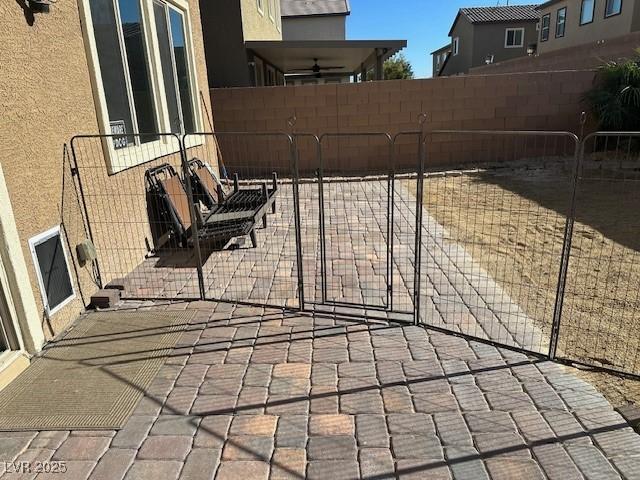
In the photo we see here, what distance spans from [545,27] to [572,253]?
27.3m

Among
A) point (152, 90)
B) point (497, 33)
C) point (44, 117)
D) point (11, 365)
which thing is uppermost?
point (497, 33)

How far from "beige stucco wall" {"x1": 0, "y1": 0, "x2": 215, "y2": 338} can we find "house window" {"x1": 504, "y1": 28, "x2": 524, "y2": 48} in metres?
35.2

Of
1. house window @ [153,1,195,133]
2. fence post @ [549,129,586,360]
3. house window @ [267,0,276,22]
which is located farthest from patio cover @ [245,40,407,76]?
fence post @ [549,129,586,360]

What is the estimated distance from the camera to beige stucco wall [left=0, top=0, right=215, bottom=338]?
3.37 m

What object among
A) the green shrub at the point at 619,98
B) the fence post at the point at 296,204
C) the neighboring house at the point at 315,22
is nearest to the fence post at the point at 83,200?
the fence post at the point at 296,204

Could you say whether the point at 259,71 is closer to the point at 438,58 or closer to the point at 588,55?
the point at 588,55

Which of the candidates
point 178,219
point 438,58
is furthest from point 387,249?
point 438,58

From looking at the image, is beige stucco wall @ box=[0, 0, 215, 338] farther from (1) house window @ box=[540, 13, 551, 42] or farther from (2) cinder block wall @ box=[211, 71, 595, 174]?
(1) house window @ box=[540, 13, 551, 42]

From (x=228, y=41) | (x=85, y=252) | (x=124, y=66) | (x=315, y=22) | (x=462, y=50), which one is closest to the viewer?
(x=85, y=252)

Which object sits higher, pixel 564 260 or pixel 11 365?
pixel 564 260

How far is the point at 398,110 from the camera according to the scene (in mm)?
11570

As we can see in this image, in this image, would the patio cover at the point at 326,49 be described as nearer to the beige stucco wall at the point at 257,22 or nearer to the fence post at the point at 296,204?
the beige stucco wall at the point at 257,22

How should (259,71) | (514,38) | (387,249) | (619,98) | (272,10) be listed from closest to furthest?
(387,249), (619,98), (259,71), (272,10), (514,38)

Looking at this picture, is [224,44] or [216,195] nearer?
[216,195]
